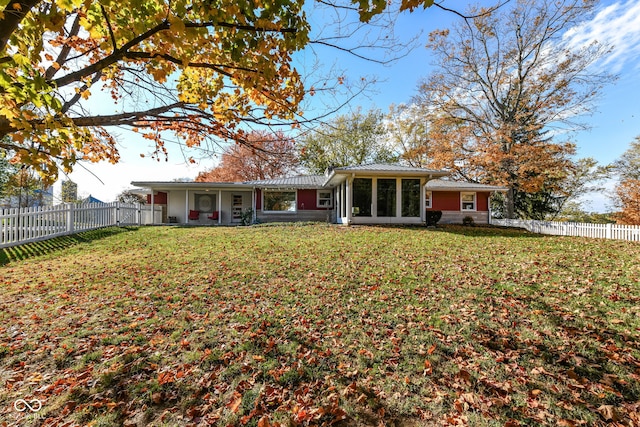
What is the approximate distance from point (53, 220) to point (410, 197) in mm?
15278

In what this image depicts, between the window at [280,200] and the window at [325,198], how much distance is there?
181 cm

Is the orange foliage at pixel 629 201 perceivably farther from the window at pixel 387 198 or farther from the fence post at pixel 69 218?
the fence post at pixel 69 218

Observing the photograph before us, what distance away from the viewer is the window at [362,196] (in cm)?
1448

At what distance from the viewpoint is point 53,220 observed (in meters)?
10.3

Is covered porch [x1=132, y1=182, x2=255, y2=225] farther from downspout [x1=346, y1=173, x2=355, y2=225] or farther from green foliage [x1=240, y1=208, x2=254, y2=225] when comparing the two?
downspout [x1=346, y1=173, x2=355, y2=225]

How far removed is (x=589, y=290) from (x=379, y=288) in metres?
3.61

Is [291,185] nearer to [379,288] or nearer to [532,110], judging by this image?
[379,288]

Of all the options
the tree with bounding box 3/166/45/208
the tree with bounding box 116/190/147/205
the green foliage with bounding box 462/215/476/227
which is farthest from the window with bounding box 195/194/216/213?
the green foliage with bounding box 462/215/476/227

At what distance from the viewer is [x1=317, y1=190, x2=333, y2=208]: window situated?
64.0ft

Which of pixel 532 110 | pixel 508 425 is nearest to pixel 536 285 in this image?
pixel 508 425

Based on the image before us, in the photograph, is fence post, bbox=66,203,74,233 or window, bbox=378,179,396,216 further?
window, bbox=378,179,396,216

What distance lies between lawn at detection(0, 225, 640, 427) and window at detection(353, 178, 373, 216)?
7926 mm

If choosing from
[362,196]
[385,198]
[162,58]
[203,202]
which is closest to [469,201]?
[385,198]

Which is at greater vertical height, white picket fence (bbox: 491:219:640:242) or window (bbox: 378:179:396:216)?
window (bbox: 378:179:396:216)
